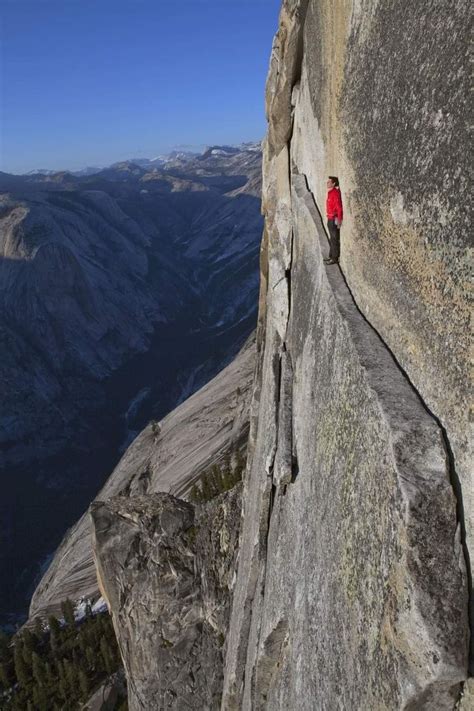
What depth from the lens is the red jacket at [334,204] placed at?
32.0 ft

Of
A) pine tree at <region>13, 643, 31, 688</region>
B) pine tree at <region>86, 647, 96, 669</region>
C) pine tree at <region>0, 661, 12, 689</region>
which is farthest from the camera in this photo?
pine tree at <region>0, 661, 12, 689</region>

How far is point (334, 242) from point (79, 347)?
11482cm

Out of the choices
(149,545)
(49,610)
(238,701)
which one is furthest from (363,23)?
(49,610)

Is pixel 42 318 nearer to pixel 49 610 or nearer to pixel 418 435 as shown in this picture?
pixel 49 610

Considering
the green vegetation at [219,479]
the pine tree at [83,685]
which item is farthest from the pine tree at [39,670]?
the green vegetation at [219,479]

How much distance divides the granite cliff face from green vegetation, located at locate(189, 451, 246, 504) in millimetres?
16836

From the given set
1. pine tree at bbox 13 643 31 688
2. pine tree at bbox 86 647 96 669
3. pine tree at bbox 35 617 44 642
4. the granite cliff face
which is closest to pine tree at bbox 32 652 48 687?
pine tree at bbox 13 643 31 688

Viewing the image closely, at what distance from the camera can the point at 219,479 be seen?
31.1 metres

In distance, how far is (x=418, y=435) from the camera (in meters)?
5.55

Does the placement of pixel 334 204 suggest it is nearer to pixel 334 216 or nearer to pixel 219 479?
pixel 334 216

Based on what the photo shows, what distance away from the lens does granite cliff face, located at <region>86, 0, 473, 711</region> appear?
505cm

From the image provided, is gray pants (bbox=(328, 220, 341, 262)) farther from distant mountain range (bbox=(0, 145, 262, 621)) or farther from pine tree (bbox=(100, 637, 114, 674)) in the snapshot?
distant mountain range (bbox=(0, 145, 262, 621))

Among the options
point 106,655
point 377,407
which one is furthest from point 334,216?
point 106,655

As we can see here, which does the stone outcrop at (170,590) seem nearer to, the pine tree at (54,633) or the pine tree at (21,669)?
the pine tree at (54,633)
